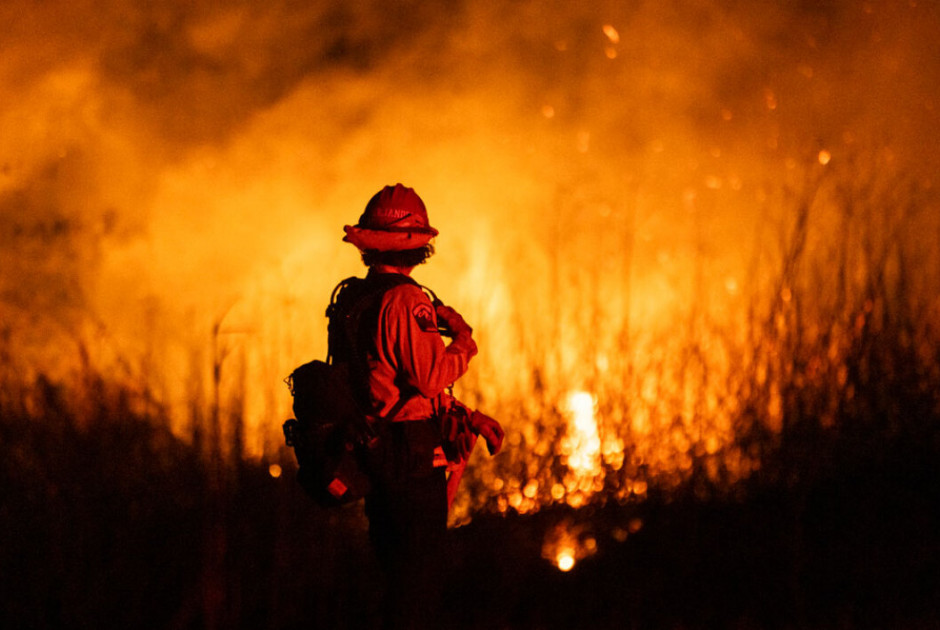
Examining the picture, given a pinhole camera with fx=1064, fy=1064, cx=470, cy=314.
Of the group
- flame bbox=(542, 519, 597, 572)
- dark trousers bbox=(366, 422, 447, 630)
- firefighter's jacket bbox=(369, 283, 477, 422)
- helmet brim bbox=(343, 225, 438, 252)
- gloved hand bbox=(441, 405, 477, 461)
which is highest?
helmet brim bbox=(343, 225, 438, 252)

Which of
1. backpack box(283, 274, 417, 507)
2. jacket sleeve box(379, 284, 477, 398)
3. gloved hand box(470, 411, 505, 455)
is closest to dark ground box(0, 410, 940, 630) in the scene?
backpack box(283, 274, 417, 507)

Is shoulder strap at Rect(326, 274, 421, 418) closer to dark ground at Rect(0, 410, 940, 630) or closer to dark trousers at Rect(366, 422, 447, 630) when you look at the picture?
dark trousers at Rect(366, 422, 447, 630)

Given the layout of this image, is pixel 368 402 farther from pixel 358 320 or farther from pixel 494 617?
pixel 494 617

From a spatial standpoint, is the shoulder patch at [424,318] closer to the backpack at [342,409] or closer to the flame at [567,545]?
the backpack at [342,409]

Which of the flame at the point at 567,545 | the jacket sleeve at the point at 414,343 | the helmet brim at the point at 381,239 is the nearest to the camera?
the jacket sleeve at the point at 414,343

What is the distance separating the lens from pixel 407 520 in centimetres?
332

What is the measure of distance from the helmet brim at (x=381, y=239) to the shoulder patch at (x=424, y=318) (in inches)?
9.6

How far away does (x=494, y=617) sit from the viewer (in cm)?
573

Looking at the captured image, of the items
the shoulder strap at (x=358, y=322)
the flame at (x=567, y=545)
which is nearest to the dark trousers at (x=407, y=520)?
the shoulder strap at (x=358, y=322)

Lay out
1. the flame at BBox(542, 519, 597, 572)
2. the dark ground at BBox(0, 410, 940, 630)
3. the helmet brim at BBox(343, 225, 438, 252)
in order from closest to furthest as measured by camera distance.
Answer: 1. the helmet brim at BBox(343, 225, 438, 252)
2. the dark ground at BBox(0, 410, 940, 630)
3. the flame at BBox(542, 519, 597, 572)

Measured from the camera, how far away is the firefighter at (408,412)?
3.28 metres

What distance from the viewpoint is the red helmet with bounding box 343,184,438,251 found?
11.3 feet

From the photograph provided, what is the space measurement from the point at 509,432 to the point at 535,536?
66 centimetres

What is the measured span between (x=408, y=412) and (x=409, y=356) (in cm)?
21
